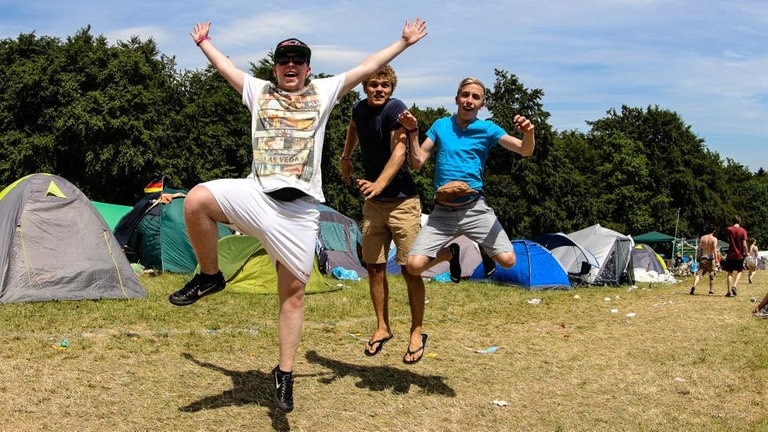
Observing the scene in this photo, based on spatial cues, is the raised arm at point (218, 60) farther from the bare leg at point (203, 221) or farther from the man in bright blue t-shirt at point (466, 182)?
the man in bright blue t-shirt at point (466, 182)

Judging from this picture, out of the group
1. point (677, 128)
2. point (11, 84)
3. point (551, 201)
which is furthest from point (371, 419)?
point (677, 128)

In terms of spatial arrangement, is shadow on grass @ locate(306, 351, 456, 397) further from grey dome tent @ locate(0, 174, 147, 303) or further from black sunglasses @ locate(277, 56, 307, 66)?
grey dome tent @ locate(0, 174, 147, 303)

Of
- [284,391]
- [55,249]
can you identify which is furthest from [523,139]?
[55,249]

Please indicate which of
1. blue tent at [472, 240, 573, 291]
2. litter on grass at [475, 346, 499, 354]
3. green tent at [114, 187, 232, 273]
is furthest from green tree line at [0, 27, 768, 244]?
litter on grass at [475, 346, 499, 354]

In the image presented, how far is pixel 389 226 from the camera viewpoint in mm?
6410

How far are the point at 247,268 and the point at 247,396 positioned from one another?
26.5ft

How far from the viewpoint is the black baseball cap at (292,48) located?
15.4ft

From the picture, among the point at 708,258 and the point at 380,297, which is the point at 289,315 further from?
the point at 708,258

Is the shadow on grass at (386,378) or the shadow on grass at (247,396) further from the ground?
the shadow on grass at (247,396)

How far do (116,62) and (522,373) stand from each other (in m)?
32.1

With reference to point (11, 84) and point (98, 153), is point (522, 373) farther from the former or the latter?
point (11, 84)

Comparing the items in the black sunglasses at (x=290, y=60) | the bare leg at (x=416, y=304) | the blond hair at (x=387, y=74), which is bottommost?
the bare leg at (x=416, y=304)

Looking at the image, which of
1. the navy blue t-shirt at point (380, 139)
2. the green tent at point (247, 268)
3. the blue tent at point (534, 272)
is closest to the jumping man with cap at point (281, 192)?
the navy blue t-shirt at point (380, 139)

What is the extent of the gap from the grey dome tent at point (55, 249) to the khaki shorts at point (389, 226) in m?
6.43
